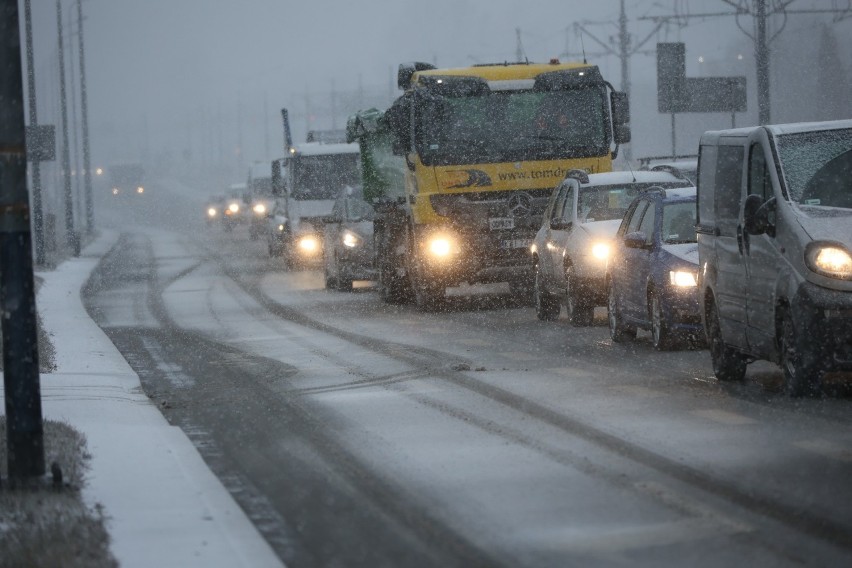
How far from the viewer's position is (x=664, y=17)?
48.8m

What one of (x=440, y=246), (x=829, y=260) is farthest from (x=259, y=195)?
(x=829, y=260)

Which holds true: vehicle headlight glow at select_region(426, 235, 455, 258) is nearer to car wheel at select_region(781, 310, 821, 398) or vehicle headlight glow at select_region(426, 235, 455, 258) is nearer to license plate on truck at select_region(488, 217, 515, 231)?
license plate on truck at select_region(488, 217, 515, 231)

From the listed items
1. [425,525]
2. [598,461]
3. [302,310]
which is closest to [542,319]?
[302,310]

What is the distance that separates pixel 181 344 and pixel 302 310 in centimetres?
580

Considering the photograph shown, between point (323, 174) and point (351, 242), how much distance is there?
9398mm

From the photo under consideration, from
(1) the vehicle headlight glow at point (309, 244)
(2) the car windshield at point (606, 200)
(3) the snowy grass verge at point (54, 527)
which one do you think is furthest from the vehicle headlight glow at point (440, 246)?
(1) the vehicle headlight glow at point (309, 244)

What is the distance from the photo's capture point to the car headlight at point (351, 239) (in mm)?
30844

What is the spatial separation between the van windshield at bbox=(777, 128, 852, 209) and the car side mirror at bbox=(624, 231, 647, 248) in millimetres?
3675

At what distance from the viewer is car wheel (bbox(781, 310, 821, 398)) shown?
11.8 metres

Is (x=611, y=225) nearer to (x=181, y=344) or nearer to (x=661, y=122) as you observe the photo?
(x=181, y=344)

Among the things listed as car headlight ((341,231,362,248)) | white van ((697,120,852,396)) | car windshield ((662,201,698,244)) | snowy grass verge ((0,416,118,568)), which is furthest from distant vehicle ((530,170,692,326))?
snowy grass verge ((0,416,118,568))

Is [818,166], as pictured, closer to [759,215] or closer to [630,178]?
[759,215]

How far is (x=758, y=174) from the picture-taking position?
1298 cm

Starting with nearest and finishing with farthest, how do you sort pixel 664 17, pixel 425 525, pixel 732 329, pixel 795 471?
1. pixel 425 525
2. pixel 795 471
3. pixel 732 329
4. pixel 664 17
